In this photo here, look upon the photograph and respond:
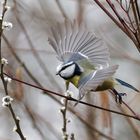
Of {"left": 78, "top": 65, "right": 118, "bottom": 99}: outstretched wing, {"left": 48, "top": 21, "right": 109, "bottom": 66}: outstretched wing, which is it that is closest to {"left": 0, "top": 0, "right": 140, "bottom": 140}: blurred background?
{"left": 48, "top": 21, "right": 109, "bottom": 66}: outstretched wing

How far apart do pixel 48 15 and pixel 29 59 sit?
1.04 meters

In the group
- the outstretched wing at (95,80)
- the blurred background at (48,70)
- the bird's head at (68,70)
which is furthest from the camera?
the blurred background at (48,70)

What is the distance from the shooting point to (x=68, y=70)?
4.47ft

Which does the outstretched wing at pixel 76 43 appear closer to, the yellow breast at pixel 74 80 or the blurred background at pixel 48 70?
the yellow breast at pixel 74 80

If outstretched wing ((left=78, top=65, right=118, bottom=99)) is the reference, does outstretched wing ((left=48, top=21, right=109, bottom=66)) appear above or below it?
above

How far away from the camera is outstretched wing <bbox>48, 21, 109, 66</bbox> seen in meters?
1.41

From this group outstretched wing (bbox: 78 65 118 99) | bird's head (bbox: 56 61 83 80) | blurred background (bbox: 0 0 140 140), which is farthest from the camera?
blurred background (bbox: 0 0 140 140)

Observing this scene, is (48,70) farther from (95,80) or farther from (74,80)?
(95,80)

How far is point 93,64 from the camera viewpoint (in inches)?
56.4

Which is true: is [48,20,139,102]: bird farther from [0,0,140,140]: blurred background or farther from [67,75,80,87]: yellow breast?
[0,0,140,140]: blurred background

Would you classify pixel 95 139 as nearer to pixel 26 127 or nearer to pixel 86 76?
pixel 86 76

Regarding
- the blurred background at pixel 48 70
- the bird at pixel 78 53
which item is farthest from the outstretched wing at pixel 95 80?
the blurred background at pixel 48 70

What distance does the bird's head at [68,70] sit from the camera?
4.41 feet

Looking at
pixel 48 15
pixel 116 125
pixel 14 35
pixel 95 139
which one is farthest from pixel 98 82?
A: pixel 116 125
